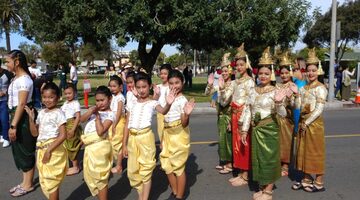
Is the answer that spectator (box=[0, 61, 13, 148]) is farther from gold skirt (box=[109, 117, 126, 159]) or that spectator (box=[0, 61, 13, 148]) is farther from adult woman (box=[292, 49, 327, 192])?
adult woman (box=[292, 49, 327, 192])

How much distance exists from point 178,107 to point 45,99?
4.78 feet

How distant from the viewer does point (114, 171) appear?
5.67 m

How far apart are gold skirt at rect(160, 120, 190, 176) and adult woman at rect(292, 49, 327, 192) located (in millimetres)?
1543

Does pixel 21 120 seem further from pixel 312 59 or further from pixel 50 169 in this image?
pixel 312 59

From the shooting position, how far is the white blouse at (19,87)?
449 cm

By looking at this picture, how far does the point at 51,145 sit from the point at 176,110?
1.41m

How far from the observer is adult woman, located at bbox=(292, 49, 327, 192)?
15.0 feet

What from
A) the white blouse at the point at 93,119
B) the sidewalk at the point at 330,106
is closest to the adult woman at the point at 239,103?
the white blouse at the point at 93,119

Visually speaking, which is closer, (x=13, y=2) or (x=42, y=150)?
(x=42, y=150)

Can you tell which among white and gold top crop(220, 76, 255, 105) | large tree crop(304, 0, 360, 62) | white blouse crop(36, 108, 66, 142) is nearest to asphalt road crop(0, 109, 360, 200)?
white blouse crop(36, 108, 66, 142)

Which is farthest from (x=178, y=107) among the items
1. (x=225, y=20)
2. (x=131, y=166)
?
(x=225, y=20)

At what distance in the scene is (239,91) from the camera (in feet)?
16.7

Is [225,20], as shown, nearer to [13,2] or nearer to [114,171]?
[114,171]

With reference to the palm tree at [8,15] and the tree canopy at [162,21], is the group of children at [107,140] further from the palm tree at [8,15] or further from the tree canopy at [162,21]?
the palm tree at [8,15]
